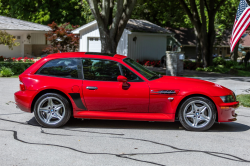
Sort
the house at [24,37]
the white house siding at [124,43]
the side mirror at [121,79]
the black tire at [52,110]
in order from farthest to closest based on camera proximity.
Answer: the house at [24,37], the white house siding at [124,43], the black tire at [52,110], the side mirror at [121,79]

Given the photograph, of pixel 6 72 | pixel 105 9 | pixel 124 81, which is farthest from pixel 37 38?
pixel 124 81

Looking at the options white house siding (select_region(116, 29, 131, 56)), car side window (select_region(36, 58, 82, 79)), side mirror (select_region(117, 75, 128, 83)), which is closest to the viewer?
side mirror (select_region(117, 75, 128, 83))

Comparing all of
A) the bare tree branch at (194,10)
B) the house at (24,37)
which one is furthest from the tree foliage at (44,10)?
the bare tree branch at (194,10)

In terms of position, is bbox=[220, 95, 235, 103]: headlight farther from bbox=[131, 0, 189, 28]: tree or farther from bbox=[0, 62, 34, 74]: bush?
bbox=[131, 0, 189, 28]: tree

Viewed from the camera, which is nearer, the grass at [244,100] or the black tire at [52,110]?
the black tire at [52,110]

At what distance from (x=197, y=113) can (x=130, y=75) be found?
1.55 metres

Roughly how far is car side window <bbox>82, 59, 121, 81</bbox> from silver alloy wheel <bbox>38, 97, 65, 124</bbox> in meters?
0.78

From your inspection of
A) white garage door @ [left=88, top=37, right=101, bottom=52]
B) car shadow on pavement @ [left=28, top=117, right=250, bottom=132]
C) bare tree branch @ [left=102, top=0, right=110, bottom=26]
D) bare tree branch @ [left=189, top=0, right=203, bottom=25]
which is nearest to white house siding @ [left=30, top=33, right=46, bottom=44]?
white garage door @ [left=88, top=37, right=101, bottom=52]

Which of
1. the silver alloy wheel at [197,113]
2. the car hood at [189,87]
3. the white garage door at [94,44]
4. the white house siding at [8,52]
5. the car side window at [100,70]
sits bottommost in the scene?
the silver alloy wheel at [197,113]

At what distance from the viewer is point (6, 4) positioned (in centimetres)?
4584

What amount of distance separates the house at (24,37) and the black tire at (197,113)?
83.0 feet

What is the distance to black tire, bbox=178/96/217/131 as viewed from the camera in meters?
6.32

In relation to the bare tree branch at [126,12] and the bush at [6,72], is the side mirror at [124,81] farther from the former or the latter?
the bush at [6,72]

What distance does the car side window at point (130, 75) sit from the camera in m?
6.45
